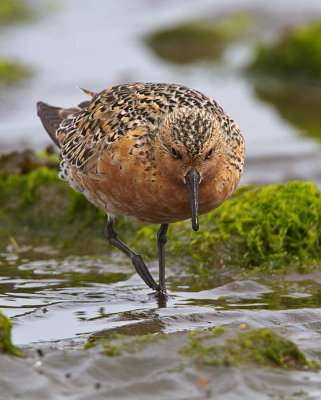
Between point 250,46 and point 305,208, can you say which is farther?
point 250,46

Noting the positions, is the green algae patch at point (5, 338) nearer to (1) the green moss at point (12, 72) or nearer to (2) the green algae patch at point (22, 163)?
(2) the green algae patch at point (22, 163)

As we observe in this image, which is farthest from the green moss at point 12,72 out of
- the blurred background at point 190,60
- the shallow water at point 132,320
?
the shallow water at point 132,320

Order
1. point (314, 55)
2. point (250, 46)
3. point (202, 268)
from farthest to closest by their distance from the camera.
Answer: point (250, 46) → point (314, 55) → point (202, 268)

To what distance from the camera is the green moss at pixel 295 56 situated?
17859 mm

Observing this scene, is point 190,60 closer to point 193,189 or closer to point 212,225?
point 212,225

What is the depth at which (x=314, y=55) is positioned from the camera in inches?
702

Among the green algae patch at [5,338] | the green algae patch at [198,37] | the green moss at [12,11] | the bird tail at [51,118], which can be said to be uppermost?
the green moss at [12,11]

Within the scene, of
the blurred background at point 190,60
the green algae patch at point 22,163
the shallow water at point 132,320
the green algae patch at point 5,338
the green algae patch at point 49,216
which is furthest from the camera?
the blurred background at point 190,60

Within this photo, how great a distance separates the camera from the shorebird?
254 inches

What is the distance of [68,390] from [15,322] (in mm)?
1810

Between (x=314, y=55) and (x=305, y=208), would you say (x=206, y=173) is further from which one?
(x=314, y=55)

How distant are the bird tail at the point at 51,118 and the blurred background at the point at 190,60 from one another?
3669 millimetres

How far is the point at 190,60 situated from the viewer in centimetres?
2038

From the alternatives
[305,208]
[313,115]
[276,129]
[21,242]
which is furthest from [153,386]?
[313,115]
